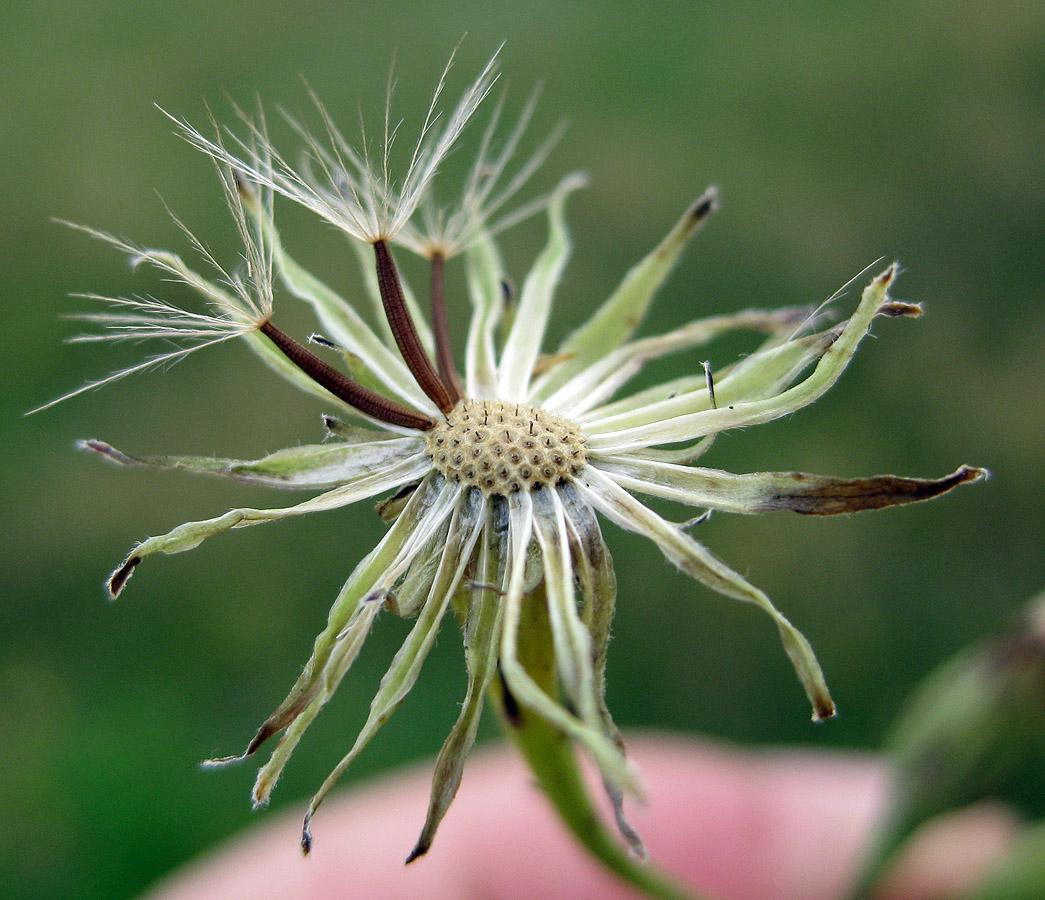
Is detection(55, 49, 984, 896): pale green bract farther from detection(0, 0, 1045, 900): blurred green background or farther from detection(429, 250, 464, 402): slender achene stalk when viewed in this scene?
detection(0, 0, 1045, 900): blurred green background

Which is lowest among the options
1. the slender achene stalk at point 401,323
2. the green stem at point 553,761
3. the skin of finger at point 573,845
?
the skin of finger at point 573,845

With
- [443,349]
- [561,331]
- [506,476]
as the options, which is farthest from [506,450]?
[561,331]

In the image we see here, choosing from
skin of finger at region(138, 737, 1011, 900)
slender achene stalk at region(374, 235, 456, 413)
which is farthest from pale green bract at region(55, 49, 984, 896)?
skin of finger at region(138, 737, 1011, 900)

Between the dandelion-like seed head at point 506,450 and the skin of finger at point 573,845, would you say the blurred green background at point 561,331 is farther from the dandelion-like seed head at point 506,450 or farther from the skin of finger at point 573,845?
the dandelion-like seed head at point 506,450

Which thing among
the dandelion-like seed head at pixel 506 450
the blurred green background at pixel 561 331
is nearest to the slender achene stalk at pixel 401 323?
the dandelion-like seed head at pixel 506 450

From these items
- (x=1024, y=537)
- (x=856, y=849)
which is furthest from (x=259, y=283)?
(x=1024, y=537)

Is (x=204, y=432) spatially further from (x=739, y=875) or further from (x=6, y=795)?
(x=739, y=875)
